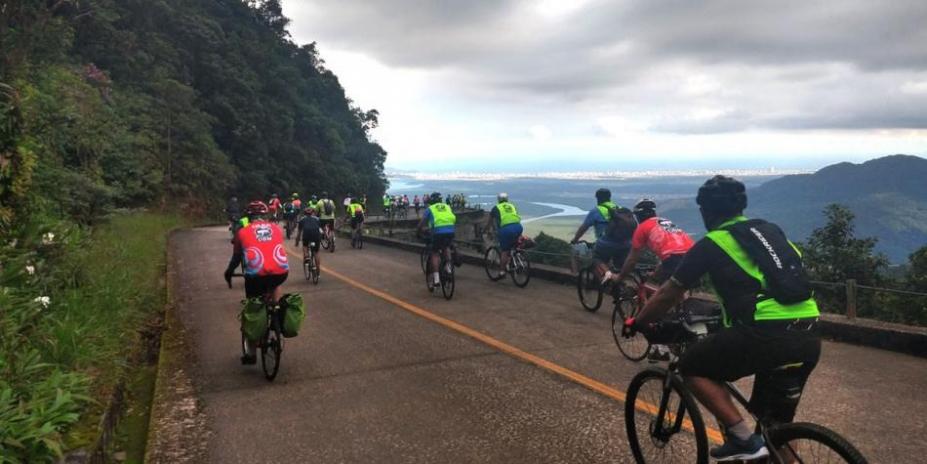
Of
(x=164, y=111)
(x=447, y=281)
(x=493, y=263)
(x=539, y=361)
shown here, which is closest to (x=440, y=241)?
(x=447, y=281)

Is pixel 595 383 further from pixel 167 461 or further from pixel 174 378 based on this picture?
pixel 174 378

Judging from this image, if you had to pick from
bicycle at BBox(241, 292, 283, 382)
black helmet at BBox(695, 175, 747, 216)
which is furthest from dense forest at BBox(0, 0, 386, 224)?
black helmet at BBox(695, 175, 747, 216)

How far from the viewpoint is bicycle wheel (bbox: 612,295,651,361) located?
22.4 feet

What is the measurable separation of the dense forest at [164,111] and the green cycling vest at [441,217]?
6.43m

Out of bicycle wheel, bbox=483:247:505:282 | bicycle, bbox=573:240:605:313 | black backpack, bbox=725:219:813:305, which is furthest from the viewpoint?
bicycle wheel, bbox=483:247:505:282

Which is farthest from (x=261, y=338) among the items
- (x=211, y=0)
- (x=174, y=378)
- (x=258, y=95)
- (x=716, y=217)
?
(x=211, y=0)

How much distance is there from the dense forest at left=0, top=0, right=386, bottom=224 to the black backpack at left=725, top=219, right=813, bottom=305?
735cm

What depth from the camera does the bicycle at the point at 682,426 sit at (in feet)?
9.22

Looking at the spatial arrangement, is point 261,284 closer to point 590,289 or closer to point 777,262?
point 590,289

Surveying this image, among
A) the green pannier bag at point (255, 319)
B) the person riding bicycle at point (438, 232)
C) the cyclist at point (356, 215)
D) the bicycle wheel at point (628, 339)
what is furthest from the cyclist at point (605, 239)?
the cyclist at point (356, 215)

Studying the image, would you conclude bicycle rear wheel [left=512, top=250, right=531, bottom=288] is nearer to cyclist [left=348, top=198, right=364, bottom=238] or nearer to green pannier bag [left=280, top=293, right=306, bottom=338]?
green pannier bag [left=280, top=293, right=306, bottom=338]

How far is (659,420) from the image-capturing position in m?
3.91

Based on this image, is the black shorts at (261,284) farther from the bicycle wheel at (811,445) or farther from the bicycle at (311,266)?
the bicycle at (311,266)

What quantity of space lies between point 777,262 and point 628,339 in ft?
14.2
